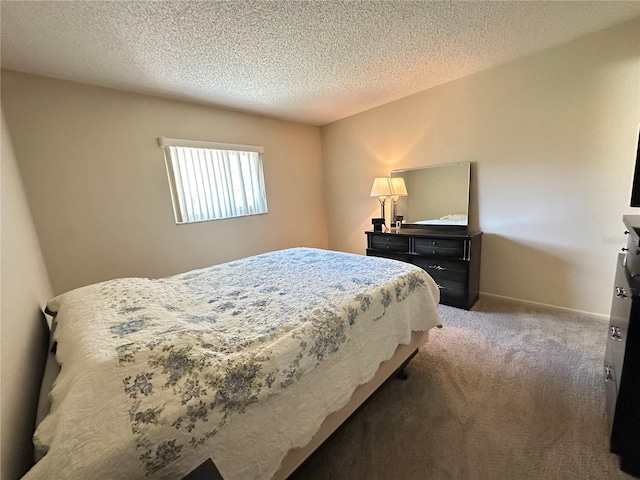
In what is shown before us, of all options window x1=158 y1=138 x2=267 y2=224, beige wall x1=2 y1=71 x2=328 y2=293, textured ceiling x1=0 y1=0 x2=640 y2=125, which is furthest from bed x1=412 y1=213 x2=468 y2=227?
beige wall x1=2 y1=71 x2=328 y2=293

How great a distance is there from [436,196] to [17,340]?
11.4ft

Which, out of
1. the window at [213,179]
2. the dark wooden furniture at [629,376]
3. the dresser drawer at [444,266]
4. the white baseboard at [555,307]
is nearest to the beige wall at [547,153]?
the white baseboard at [555,307]

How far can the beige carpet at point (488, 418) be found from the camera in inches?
46.1

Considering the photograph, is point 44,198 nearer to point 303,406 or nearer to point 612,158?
point 303,406

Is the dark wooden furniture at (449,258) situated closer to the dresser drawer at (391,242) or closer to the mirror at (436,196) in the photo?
the dresser drawer at (391,242)

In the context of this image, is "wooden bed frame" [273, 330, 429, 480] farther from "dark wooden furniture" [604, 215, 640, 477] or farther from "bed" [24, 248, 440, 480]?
"dark wooden furniture" [604, 215, 640, 477]

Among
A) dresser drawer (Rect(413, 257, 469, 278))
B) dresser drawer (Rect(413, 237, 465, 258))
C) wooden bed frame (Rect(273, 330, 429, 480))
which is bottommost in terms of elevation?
wooden bed frame (Rect(273, 330, 429, 480))

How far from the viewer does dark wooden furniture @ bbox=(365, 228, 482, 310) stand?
2.59 metres

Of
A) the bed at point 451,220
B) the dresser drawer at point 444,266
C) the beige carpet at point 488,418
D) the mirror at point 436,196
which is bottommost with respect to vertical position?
the beige carpet at point 488,418

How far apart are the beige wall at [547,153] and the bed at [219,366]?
1.63 metres

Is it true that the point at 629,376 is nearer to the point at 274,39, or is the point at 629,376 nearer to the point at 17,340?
the point at 17,340

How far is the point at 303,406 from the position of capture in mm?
985

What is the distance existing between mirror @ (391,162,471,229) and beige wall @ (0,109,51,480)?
3391 millimetres

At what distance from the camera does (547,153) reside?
7.72 ft
